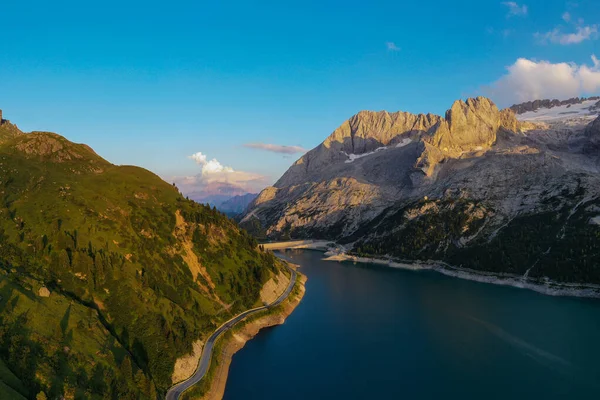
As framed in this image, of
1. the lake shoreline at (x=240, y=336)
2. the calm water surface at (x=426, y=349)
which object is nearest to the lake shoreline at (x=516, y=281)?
the calm water surface at (x=426, y=349)

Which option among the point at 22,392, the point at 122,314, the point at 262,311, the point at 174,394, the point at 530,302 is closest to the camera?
the point at 22,392

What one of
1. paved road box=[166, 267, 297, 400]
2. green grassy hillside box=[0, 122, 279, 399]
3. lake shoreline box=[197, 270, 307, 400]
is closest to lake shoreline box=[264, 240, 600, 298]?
lake shoreline box=[197, 270, 307, 400]

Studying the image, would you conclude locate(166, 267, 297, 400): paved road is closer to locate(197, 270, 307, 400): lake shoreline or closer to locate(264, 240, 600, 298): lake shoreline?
locate(197, 270, 307, 400): lake shoreline

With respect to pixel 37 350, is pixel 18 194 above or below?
above

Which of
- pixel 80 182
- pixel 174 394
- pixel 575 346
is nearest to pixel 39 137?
pixel 80 182

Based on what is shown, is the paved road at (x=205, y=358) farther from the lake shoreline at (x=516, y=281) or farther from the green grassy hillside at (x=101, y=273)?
the lake shoreline at (x=516, y=281)

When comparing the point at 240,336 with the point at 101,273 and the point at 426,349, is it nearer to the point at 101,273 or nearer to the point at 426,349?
the point at 101,273

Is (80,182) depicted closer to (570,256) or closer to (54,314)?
(54,314)
